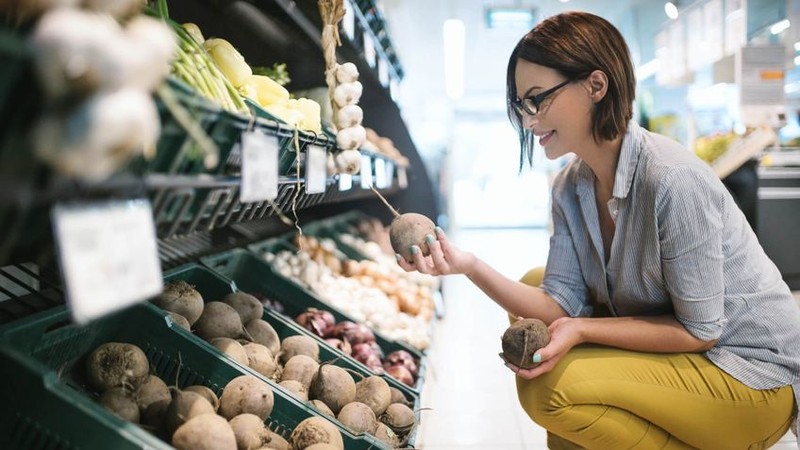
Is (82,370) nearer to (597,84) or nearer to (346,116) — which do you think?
(346,116)

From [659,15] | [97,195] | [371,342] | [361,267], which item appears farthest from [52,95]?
[659,15]

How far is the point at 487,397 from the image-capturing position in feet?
10.0

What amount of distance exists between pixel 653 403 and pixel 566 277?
1.68ft

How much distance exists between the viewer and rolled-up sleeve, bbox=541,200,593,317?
7.25 ft

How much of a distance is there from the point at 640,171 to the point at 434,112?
19.0 metres

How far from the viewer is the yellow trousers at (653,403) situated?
6.02ft

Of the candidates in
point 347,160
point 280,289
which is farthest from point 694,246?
point 280,289

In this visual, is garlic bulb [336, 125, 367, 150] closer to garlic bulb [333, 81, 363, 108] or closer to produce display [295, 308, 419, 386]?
garlic bulb [333, 81, 363, 108]

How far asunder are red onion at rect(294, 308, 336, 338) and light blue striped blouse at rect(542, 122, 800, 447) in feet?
3.24

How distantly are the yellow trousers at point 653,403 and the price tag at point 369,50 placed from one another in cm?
140

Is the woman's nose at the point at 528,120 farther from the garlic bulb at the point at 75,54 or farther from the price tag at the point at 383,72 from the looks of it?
the garlic bulb at the point at 75,54

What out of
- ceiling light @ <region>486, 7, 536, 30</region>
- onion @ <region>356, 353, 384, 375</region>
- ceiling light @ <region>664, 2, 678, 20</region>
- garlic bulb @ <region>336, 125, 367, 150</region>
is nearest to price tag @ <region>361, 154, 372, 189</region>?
garlic bulb @ <region>336, 125, 367, 150</region>

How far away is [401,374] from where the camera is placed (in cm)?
244

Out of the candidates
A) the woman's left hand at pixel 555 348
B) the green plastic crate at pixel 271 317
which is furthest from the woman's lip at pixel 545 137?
the green plastic crate at pixel 271 317
